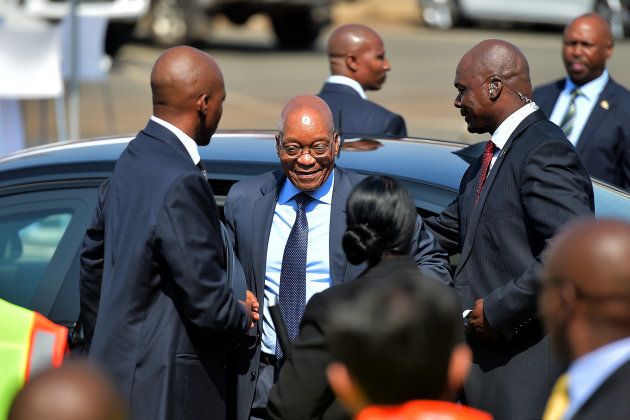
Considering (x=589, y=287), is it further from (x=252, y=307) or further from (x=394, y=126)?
(x=394, y=126)

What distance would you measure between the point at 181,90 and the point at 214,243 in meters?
0.50

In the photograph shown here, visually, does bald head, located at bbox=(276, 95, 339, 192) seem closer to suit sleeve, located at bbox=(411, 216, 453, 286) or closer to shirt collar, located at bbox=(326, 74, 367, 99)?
suit sleeve, located at bbox=(411, 216, 453, 286)

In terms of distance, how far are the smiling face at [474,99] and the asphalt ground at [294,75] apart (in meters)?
5.62

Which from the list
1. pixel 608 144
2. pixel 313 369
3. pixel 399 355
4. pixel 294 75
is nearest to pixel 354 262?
pixel 313 369

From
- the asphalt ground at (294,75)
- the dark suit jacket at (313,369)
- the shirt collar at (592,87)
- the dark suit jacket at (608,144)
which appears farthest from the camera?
the asphalt ground at (294,75)

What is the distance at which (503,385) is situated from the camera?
3734 mm

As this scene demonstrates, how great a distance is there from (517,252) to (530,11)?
16493mm

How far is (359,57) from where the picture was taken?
255 inches

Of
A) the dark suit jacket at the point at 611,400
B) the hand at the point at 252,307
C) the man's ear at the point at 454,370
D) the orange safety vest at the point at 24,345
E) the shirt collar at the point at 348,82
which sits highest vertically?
the dark suit jacket at the point at 611,400

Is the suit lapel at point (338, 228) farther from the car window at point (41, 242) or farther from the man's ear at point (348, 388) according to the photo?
the man's ear at point (348, 388)

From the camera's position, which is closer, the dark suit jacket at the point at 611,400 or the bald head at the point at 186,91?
the dark suit jacket at the point at 611,400

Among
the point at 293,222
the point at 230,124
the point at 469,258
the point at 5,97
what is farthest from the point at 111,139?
the point at 230,124

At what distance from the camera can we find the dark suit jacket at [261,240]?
149 inches

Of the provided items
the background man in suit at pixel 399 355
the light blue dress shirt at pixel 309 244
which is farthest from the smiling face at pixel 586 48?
the background man in suit at pixel 399 355
